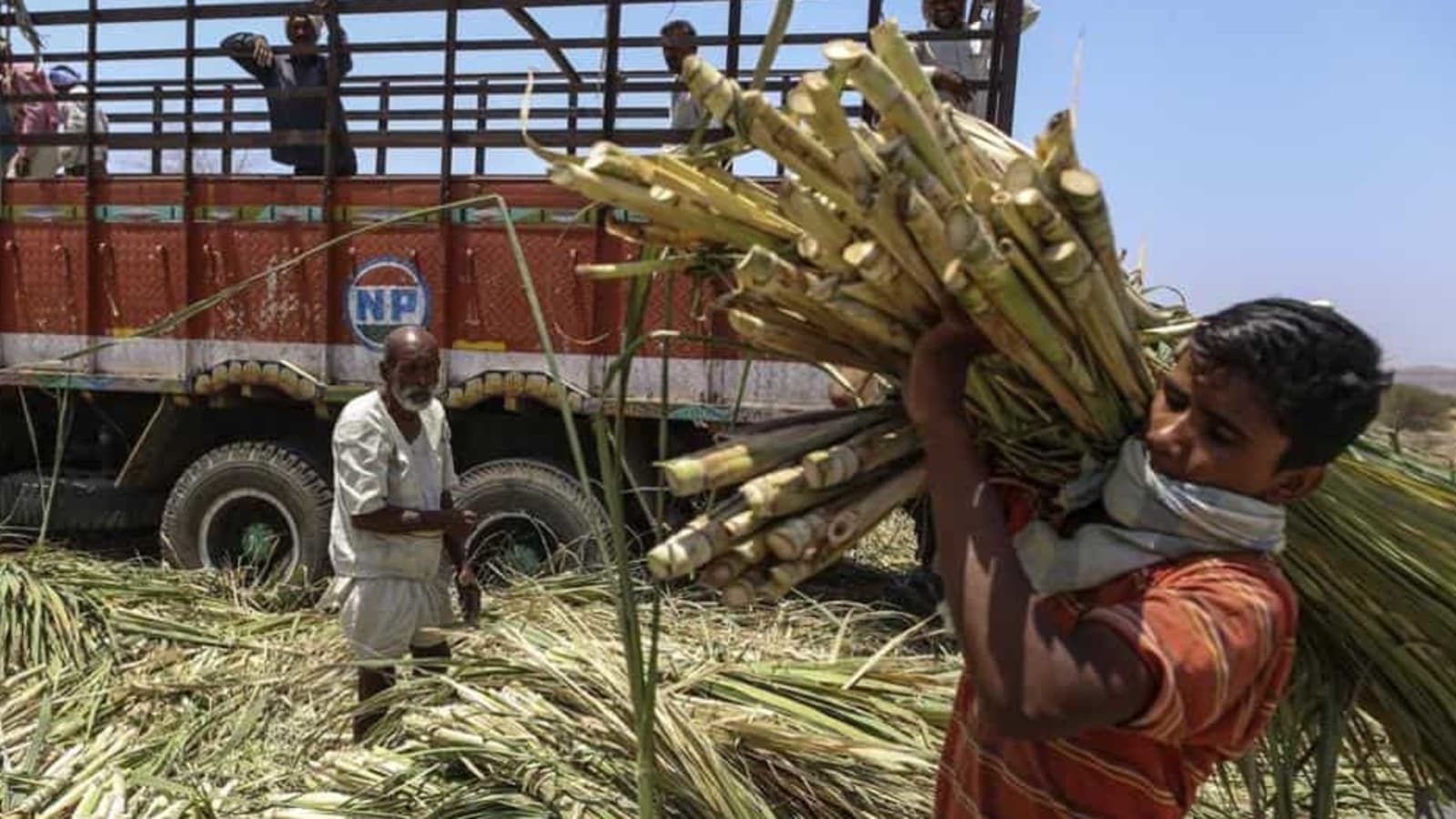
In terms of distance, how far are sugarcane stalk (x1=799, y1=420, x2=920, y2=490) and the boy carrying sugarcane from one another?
0.35 feet

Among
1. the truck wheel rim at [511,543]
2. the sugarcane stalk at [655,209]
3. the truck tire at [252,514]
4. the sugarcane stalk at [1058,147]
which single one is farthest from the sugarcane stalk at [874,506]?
the truck tire at [252,514]

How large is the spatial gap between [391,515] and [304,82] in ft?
11.5

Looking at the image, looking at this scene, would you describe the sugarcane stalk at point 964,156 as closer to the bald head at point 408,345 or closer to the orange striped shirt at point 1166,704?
the orange striped shirt at point 1166,704

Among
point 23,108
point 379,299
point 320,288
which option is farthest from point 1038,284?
point 23,108

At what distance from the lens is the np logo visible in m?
5.57

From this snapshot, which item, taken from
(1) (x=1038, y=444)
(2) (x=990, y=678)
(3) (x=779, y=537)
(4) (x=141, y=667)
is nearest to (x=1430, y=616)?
(1) (x=1038, y=444)

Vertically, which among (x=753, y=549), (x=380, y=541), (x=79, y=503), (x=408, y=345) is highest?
(x=753, y=549)

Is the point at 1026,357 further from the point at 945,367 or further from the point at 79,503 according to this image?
the point at 79,503

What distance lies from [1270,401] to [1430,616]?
2.33 feet

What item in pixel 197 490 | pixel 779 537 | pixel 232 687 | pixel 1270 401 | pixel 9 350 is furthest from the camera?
pixel 9 350

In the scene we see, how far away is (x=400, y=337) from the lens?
11.6 feet

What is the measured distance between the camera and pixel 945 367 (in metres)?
1.31

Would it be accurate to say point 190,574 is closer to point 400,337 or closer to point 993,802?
point 400,337

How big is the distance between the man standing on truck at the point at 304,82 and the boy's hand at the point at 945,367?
4.87m
